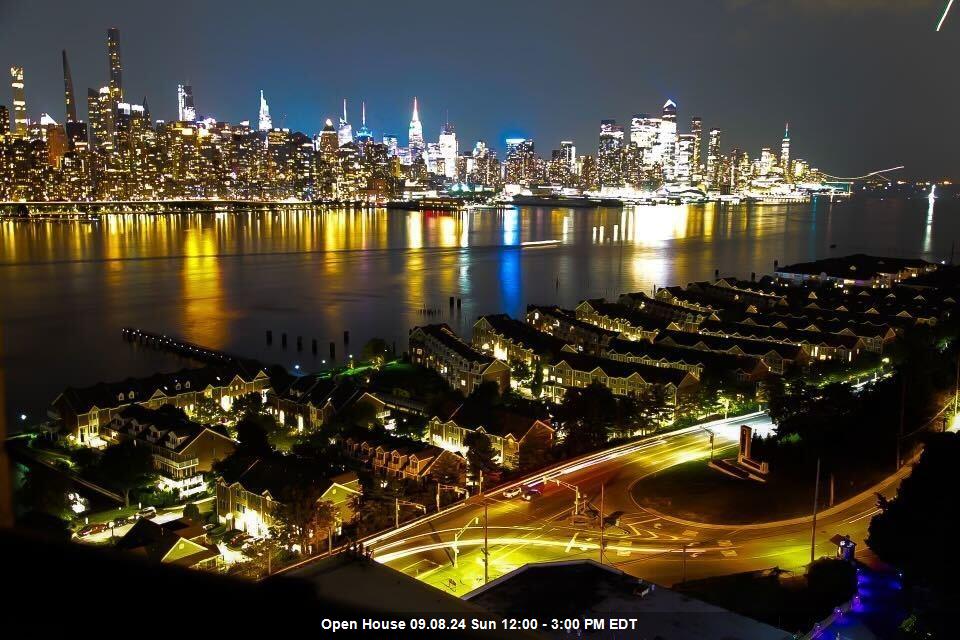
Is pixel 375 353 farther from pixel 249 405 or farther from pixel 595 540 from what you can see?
pixel 595 540

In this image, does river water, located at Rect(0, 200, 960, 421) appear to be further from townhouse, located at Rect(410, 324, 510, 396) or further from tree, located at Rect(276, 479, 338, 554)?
tree, located at Rect(276, 479, 338, 554)

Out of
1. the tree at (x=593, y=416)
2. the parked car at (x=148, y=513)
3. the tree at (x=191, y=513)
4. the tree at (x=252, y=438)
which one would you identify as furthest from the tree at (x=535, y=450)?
the parked car at (x=148, y=513)

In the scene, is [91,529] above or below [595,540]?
below

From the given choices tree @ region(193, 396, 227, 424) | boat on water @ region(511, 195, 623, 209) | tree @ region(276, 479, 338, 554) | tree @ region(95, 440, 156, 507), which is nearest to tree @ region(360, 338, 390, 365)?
tree @ region(193, 396, 227, 424)

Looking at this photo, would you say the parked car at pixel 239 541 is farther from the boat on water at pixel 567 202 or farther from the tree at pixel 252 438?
the boat on water at pixel 567 202

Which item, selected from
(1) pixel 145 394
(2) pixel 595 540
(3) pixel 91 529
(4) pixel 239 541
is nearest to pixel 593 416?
(2) pixel 595 540

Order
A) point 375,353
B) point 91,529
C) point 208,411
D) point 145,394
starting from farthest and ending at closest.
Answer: point 375,353
point 208,411
point 145,394
point 91,529
